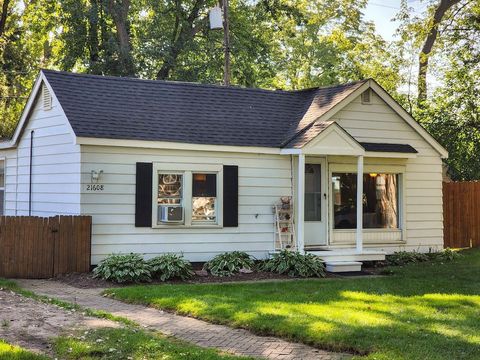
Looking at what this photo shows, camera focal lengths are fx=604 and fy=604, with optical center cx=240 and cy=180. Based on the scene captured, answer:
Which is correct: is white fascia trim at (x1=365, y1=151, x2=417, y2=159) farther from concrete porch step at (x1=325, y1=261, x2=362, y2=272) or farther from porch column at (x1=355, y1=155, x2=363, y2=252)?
concrete porch step at (x1=325, y1=261, x2=362, y2=272)

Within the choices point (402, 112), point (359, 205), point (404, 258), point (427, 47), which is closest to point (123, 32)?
point (427, 47)

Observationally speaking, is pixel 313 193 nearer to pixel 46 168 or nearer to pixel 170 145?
pixel 170 145

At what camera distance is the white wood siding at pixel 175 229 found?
41.1 feet

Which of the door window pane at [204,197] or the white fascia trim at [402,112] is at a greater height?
the white fascia trim at [402,112]

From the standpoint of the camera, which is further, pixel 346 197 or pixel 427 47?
pixel 427 47

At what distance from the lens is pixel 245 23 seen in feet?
97.9

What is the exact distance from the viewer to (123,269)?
11.3m

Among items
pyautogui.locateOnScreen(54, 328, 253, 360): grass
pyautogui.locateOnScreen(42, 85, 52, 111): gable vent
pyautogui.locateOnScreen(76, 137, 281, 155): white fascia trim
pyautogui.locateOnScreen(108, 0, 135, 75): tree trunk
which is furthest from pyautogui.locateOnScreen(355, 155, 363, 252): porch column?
pyautogui.locateOnScreen(108, 0, 135, 75): tree trunk

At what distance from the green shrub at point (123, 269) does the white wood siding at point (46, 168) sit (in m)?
1.58

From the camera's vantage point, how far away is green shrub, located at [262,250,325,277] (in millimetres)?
12445

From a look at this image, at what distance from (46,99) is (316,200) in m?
6.85

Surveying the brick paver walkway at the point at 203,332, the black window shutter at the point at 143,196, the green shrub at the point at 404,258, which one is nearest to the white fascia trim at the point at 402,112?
the green shrub at the point at 404,258

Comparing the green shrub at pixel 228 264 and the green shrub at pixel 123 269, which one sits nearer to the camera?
the green shrub at pixel 123 269

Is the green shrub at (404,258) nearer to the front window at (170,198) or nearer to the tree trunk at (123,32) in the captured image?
the front window at (170,198)
